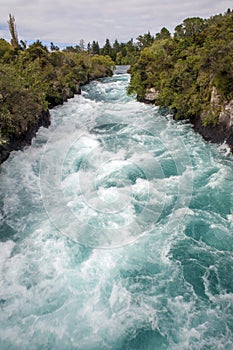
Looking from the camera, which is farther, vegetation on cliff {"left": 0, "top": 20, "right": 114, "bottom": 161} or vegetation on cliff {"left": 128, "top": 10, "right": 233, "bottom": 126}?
vegetation on cliff {"left": 128, "top": 10, "right": 233, "bottom": 126}

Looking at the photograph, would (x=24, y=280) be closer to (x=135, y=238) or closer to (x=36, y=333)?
(x=36, y=333)

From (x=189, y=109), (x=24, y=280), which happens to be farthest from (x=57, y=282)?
(x=189, y=109)

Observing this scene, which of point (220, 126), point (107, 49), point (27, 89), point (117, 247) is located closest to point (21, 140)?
point (27, 89)

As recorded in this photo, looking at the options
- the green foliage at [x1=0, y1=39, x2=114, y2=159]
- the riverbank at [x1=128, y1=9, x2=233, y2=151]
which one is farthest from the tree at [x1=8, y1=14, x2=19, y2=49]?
the riverbank at [x1=128, y1=9, x2=233, y2=151]

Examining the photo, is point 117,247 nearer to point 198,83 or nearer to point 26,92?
point 26,92

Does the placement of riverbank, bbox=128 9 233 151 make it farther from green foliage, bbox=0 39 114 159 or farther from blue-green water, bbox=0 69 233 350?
green foliage, bbox=0 39 114 159
